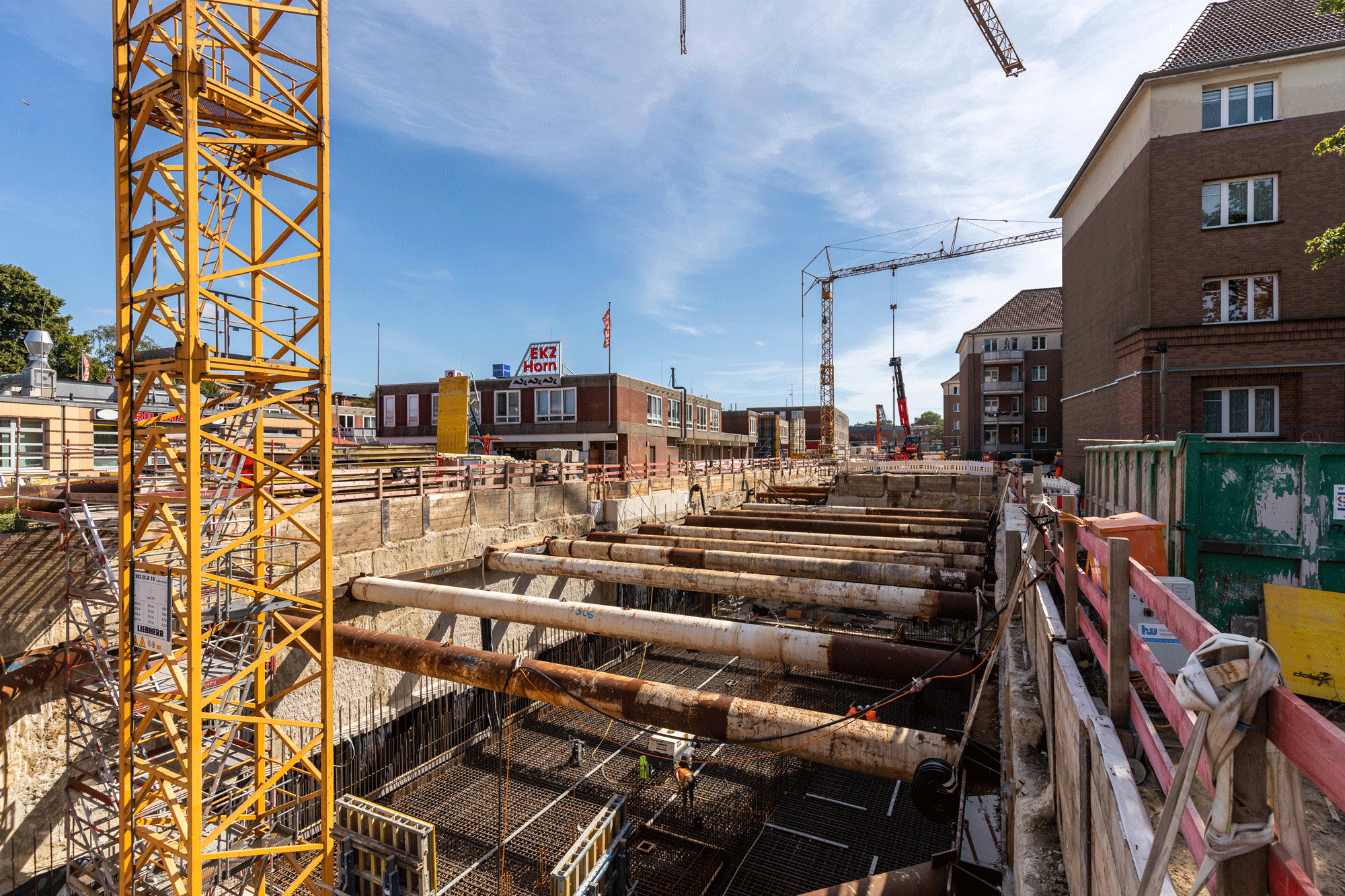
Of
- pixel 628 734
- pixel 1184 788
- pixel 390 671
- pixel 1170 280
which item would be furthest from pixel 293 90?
pixel 1170 280

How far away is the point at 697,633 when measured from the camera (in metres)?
9.03

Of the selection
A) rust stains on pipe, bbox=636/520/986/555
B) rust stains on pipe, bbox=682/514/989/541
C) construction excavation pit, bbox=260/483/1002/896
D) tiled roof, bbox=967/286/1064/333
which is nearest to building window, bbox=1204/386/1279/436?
construction excavation pit, bbox=260/483/1002/896

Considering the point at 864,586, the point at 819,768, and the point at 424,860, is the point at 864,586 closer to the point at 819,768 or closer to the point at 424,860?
the point at 819,768

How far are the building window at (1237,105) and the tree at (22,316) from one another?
198ft

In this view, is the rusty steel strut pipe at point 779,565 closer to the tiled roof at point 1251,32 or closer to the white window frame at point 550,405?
the tiled roof at point 1251,32

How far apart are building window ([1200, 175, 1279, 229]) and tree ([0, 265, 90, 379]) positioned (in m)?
60.3

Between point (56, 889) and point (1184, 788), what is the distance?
1414 centimetres

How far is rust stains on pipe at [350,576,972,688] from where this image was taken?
7930 mm

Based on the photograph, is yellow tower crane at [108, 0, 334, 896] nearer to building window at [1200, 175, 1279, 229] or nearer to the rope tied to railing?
the rope tied to railing

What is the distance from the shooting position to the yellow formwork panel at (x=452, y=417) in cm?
2286

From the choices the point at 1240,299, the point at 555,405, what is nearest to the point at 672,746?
the point at 1240,299

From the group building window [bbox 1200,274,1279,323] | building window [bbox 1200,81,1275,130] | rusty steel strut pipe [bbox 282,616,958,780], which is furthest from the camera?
building window [bbox 1200,81,1275,130]

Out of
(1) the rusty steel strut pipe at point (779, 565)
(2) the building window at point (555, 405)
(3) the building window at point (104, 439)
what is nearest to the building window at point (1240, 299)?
(1) the rusty steel strut pipe at point (779, 565)

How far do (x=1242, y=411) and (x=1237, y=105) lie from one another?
30.9 feet
